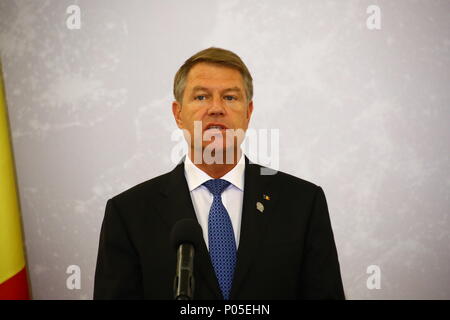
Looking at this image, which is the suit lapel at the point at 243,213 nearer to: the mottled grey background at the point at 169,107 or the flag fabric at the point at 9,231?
the mottled grey background at the point at 169,107

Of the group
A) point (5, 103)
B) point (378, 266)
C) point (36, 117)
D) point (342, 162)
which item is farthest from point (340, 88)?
point (5, 103)

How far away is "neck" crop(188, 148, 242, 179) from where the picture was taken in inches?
75.3

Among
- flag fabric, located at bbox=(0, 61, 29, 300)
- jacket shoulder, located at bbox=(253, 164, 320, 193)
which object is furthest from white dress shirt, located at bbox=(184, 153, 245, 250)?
flag fabric, located at bbox=(0, 61, 29, 300)

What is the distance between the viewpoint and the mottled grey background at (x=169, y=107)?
9.52 ft

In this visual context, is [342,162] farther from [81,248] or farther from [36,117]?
[36,117]

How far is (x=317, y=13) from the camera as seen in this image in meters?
2.96

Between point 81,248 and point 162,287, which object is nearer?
point 162,287

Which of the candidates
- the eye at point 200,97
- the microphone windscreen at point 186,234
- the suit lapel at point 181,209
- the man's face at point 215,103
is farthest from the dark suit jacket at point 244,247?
the microphone windscreen at point 186,234

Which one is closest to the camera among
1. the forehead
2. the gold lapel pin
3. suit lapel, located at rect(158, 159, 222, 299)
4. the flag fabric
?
suit lapel, located at rect(158, 159, 222, 299)

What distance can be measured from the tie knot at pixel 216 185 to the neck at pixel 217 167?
0.32 ft

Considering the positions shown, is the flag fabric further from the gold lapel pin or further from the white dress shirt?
the gold lapel pin

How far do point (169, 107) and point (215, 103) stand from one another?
1.13 m

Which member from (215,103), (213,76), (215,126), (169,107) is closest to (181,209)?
(215,126)

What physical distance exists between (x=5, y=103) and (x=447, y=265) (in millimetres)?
3506
